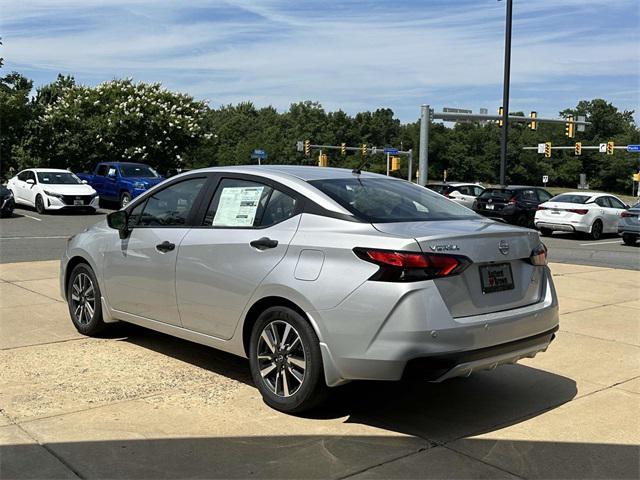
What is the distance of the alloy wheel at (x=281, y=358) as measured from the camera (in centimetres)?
427

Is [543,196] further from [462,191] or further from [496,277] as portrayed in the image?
[496,277]

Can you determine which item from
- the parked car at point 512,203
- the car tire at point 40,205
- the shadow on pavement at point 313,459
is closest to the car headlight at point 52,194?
the car tire at point 40,205

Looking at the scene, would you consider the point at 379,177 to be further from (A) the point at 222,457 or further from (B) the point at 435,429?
(A) the point at 222,457

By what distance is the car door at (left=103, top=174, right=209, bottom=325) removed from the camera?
5172 millimetres

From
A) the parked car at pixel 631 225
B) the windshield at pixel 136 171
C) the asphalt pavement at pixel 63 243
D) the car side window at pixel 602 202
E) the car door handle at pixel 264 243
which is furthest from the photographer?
the windshield at pixel 136 171

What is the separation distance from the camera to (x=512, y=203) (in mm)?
24016

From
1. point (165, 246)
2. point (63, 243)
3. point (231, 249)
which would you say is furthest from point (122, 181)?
point (231, 249)

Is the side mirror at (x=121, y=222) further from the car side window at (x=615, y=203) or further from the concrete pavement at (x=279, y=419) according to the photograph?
the car side window at (x=615, y=203)

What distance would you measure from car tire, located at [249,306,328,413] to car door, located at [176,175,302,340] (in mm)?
241

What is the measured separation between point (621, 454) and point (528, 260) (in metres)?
1.29

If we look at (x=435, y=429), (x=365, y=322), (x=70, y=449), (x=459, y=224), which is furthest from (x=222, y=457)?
(x=459, y=224)

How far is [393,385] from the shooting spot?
5.09 meters

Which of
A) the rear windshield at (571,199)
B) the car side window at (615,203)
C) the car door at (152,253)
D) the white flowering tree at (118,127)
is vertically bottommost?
the car side window at (615,203)

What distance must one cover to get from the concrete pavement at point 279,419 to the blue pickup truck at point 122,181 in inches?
711
